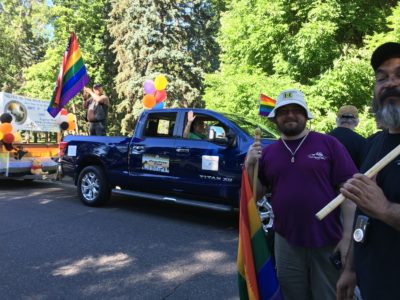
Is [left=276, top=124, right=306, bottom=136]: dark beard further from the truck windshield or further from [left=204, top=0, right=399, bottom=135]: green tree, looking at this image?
[left=204, top=0, right=399, bottom=135]: green tree

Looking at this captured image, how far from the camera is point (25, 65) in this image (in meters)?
32.6

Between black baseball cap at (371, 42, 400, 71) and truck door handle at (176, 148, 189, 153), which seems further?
truck door handle at (176, 148, 189, 153)

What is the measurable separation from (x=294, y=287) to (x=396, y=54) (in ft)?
5.42

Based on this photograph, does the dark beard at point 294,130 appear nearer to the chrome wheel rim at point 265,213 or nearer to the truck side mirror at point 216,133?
the chrome wheel rim at point 265,213

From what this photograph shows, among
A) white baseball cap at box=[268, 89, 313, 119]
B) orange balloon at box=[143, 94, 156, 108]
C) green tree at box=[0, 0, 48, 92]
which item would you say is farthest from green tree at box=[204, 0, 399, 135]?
green tree at box=[0, 0, 48, 92]

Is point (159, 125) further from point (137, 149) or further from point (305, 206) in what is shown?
point (305, 206)

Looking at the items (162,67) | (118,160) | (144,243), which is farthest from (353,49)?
(162,67)

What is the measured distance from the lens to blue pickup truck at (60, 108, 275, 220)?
636cm

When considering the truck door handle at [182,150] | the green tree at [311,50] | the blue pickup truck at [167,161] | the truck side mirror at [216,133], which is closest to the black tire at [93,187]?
the blue pickup truck at [167,161]

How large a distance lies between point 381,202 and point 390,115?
41 centimetres

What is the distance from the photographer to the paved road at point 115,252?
13.4 feet

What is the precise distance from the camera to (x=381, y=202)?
4.95 ft

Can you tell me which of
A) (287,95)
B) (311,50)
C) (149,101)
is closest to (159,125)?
(149,101)

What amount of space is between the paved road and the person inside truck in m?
1.47
